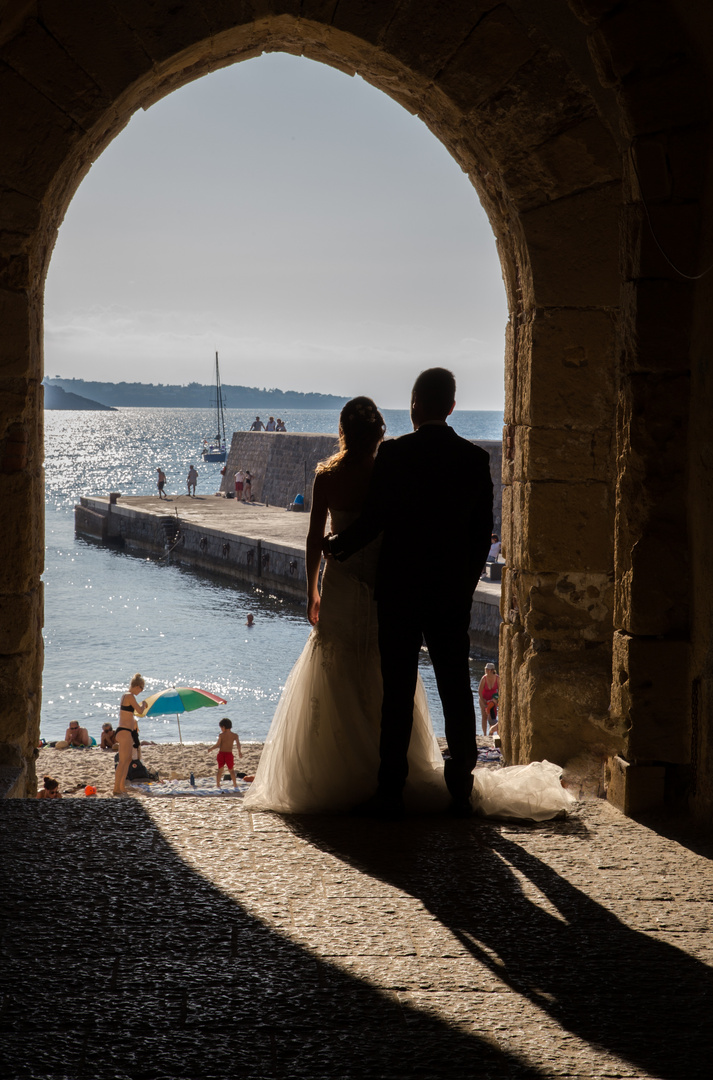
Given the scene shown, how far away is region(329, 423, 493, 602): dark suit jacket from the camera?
3.09m

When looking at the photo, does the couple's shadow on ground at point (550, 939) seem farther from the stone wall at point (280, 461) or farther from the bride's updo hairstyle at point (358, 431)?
the stone wall at point (280, 461)

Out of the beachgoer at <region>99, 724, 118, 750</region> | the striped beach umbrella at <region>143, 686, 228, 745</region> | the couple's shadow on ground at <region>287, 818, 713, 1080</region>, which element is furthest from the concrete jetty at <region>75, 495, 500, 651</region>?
the couple's shadow on ground at <region>287, 818, 713, 1080</region>

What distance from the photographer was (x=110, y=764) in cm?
1183

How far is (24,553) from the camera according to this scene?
4.02m

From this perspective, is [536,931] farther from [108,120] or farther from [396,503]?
[108,120]

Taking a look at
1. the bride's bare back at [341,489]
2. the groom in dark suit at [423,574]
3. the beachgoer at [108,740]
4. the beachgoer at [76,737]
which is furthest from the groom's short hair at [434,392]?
the beachgoer at [76,737]

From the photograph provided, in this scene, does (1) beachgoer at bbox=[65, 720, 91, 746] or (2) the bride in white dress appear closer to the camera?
(2) the bride in white dress

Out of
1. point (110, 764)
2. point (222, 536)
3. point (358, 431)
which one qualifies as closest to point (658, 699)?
point (358, 431)

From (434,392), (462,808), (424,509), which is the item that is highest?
(434,392)

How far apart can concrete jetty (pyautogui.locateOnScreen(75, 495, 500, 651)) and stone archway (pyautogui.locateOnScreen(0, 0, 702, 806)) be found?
14.0 meters

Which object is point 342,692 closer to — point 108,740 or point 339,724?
point 339,724

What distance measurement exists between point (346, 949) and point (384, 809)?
3.21 feet

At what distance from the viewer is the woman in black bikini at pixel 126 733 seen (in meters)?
9.48

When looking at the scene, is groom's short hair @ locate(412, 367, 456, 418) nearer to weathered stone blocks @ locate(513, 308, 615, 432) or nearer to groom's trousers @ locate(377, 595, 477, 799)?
groom's trousers @ locate(377, 595, 477, 799)
